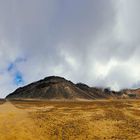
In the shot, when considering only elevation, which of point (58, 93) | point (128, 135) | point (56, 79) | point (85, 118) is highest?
point (56, 79)

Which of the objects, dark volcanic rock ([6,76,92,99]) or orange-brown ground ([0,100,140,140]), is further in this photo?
dark volcanic rock ([6,76,92,99])

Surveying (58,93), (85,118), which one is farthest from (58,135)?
(58,93)

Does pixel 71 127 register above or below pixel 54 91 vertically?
below

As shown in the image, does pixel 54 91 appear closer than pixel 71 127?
No

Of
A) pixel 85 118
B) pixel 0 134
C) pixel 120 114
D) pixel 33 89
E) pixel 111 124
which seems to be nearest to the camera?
pixel 0 134

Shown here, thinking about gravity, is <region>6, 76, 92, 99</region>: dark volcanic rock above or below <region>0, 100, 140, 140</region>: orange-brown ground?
above

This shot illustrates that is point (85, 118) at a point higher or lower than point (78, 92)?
lower

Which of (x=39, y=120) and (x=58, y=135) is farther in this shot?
(x=39, y=120)

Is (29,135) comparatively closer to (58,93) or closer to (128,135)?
(128,135)

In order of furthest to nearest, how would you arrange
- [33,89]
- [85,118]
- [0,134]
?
[33,89]
[85,118]
[0,134]

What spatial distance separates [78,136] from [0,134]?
8.54 meters

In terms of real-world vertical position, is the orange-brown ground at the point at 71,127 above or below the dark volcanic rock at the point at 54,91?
below

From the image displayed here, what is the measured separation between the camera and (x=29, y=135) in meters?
34.9

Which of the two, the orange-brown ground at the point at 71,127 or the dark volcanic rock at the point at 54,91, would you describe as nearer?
the orange-brown ground at the point at 71,127
